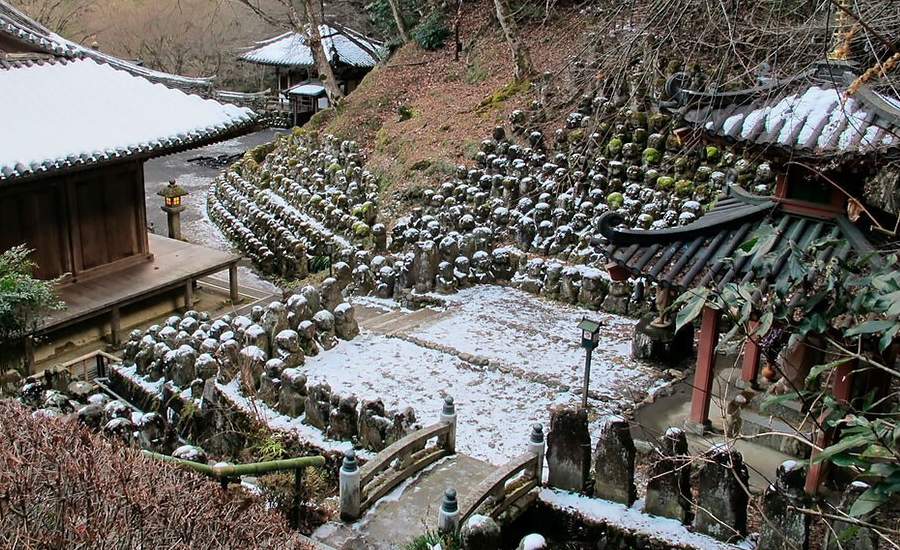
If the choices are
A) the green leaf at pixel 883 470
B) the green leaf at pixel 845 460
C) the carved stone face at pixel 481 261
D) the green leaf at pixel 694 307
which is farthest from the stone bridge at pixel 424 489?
the carved stone face at pixel 481 261

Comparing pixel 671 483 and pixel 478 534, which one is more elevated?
pixel 671 483

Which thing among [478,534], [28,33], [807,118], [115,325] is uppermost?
[28,33]

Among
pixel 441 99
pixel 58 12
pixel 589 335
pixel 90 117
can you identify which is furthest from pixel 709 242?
pixel 58 12

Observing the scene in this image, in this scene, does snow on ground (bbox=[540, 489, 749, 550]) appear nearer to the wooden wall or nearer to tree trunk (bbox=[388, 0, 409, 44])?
the wooden wall

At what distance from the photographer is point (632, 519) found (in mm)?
6883

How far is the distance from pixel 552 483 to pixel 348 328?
173 inches

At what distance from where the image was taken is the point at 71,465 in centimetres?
462

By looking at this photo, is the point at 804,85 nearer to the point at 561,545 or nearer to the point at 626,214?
the point at 561,545

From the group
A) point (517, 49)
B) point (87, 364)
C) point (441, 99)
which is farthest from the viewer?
point (441, 99)

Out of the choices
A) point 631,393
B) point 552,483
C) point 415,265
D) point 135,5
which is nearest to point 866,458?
point 552,483

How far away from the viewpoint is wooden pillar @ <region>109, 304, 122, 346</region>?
12.8 metres

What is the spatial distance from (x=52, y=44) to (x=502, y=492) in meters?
10.2

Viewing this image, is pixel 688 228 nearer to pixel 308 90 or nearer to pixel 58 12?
pixel 308 90

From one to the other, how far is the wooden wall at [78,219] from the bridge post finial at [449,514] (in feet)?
28.6
